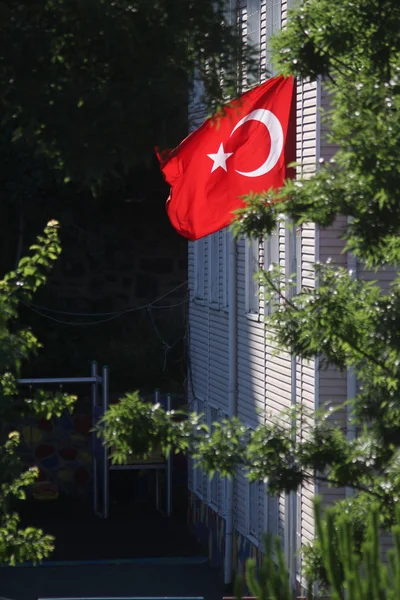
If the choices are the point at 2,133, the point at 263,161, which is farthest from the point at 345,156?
the point at 2,133

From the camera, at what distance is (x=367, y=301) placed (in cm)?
848

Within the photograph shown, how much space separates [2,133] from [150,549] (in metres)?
8.31

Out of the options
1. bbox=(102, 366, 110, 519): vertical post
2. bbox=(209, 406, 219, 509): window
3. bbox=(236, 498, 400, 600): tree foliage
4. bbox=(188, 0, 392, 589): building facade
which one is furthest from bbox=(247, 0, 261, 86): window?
bbox=(236, 498, 400, 600): tree foliage

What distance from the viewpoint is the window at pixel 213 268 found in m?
20.0

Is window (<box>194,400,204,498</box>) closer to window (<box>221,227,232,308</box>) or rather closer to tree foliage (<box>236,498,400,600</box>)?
window (<box>221,227,232,308</box>)

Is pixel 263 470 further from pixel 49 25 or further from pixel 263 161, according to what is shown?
pixel 263 161

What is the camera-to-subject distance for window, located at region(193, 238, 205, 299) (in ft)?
69.8

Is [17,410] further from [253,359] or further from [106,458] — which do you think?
[106,458]

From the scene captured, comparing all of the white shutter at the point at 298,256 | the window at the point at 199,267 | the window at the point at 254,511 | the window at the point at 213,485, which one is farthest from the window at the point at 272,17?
the window at the point at 213,485

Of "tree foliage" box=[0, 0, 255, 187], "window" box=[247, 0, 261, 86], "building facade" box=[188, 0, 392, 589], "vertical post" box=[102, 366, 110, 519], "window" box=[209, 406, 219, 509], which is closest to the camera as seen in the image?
"tree foliage" box=[0, 0, 255, 187]

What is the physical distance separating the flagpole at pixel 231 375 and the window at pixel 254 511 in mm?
471

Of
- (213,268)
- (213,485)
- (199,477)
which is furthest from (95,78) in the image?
(199,477)

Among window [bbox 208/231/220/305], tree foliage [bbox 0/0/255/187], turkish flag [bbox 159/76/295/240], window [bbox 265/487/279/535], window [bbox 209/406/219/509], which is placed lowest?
window [bbox 265/487/279/535]

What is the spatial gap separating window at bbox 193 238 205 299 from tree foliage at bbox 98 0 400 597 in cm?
1226
